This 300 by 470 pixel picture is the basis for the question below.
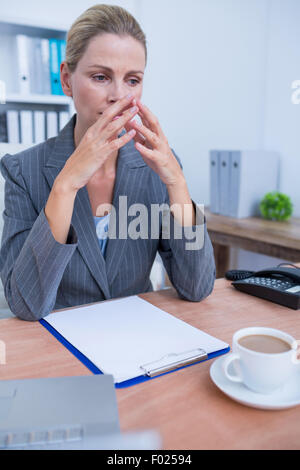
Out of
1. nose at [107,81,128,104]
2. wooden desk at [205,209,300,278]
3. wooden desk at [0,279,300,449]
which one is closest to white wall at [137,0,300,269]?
wooden desk at [205,209,300,278]

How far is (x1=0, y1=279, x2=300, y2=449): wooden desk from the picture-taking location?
0.48m

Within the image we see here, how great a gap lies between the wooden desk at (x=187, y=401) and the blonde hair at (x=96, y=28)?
671mm

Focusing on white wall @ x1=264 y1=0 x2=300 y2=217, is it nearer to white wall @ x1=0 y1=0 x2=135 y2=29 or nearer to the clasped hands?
white wall @ x1=0 y1=0 x2=135 y2=29

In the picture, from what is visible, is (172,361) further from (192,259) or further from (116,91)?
(116,91)

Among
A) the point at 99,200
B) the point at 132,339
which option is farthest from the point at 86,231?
the point at 132,339

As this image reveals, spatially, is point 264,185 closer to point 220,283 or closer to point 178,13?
point 178,13

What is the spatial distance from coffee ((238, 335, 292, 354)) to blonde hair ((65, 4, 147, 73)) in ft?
2.61

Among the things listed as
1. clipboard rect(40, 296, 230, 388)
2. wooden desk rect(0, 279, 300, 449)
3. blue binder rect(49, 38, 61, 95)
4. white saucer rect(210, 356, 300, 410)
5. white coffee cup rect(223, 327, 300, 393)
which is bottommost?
wooden desk rect(0, 279, 300, 449)

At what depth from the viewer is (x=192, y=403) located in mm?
552

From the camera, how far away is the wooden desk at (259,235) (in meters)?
1.89

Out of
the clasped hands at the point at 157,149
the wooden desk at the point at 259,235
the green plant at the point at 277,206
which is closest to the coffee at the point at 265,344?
the clasped hands at the point at 157,149

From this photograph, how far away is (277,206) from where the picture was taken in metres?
2.31

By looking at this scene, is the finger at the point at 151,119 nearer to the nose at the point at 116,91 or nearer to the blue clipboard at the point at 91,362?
the nose at the point at 116,91
